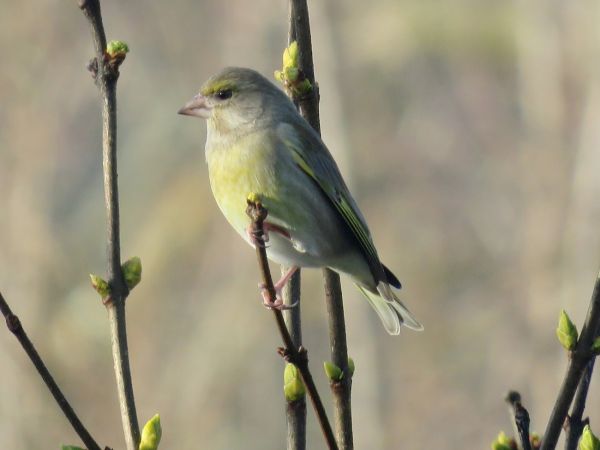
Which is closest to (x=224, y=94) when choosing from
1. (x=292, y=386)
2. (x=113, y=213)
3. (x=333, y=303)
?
(x=333, y=303)

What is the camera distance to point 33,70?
28.3 feet

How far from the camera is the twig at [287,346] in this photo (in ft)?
7.41

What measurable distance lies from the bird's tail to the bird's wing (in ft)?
0.31

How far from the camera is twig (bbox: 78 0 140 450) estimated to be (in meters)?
Answer: 2.30

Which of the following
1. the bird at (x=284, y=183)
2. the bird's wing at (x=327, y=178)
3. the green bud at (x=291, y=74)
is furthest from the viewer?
the bird's wing at (x=327, y=178)

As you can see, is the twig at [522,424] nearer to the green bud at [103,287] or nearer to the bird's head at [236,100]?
the green bud at [103,287]

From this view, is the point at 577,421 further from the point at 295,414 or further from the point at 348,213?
the point at 348,213

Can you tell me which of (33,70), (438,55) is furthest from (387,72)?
(33,70)

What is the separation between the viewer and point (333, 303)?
2.94m

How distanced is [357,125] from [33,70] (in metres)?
4.56

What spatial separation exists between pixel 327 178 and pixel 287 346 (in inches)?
75.0

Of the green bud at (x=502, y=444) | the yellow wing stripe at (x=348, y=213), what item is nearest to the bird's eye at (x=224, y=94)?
the yellow wing stripe at (x=348, y=213)

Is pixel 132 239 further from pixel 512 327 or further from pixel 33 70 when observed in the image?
pixel 512 327

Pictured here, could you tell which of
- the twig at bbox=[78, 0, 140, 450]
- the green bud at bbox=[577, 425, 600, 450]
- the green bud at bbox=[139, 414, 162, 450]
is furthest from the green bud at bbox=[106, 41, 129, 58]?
the green bud at bbox=[577, 425, 600, 450]
